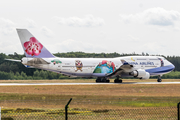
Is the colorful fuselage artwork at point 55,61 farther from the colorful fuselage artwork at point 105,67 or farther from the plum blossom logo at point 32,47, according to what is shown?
the colorful fuselage artwork at point 105,67

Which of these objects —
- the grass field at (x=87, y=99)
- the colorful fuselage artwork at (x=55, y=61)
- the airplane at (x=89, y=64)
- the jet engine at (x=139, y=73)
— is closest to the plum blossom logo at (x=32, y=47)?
the airplane at (x=89, y=64)

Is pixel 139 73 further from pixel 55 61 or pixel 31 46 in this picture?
pixel 31 46

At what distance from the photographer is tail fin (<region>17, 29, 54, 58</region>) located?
39000mm

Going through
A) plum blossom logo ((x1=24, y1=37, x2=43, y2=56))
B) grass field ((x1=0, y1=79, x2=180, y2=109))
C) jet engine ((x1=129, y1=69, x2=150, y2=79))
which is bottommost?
grass field ((x1=0, y1=79, x2=180, y2=109))

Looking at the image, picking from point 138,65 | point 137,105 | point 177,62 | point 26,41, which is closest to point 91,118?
point 137,105

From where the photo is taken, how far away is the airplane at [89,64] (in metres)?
39.6

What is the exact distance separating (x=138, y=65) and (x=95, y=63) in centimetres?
746

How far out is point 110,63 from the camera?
45.7 meters

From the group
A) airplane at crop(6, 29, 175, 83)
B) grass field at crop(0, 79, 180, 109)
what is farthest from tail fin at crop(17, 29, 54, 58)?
grass field at crop(0, 79, 180, 109)

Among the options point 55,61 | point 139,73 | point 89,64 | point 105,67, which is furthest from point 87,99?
point 105,67

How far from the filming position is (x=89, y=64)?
4400cm

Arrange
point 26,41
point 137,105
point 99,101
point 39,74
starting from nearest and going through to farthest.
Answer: point 137,105 < point 99,101 < point 26,41 < point 39,74

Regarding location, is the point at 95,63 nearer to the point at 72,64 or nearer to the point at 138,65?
the point at 72,64

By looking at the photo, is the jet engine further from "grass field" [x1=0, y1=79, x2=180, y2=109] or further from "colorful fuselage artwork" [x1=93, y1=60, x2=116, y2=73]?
"grass field" [x1=0, y1=79, x2=180, y2=109]
